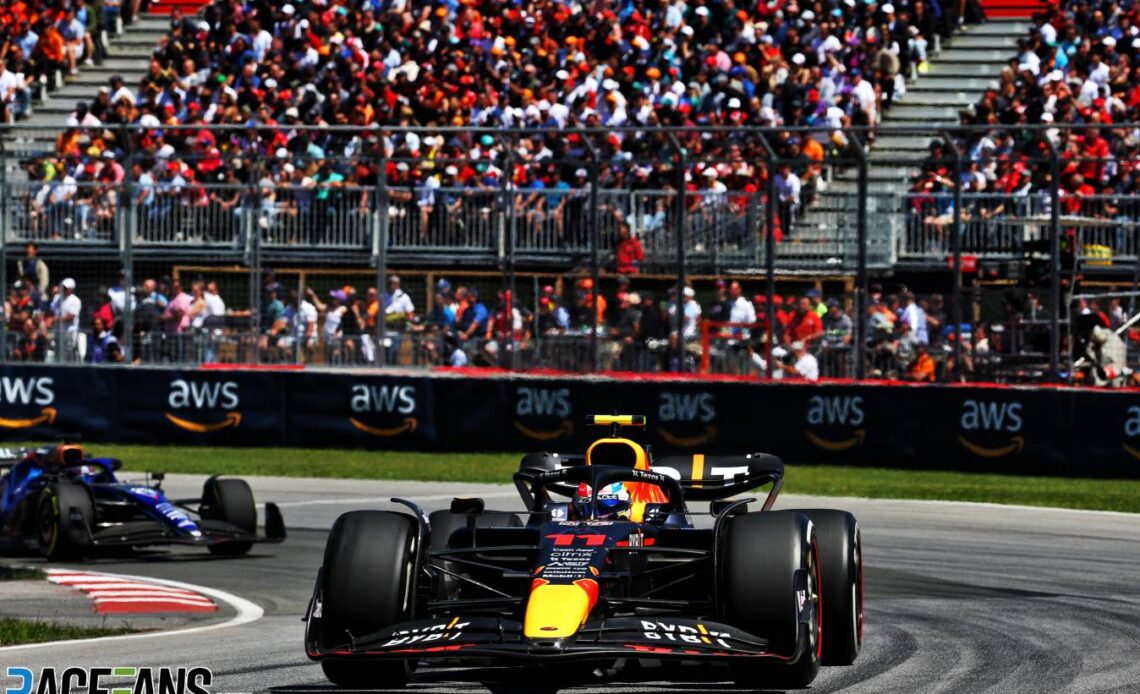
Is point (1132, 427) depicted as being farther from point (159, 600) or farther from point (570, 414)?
point (159, 600)

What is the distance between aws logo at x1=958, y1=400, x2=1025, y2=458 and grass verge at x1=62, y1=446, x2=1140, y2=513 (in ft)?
0.91

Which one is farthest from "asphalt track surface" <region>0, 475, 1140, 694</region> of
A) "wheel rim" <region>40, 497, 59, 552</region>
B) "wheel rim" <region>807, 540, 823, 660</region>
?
"wheel rim" <region>40, 497, 59, 552</region>

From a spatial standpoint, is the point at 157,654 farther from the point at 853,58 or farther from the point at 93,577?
the point at 853,58

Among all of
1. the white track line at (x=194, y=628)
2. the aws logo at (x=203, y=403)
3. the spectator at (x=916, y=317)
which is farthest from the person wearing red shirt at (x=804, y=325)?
the white track line at (x=194, y=628)

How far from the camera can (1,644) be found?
10344 millimetres

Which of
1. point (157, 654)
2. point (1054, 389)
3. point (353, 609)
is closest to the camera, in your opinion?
point (353, 609)

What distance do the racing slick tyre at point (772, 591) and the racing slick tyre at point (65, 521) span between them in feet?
24.5

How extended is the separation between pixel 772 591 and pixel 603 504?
1570 millimetres

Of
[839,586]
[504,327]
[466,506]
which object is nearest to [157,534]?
[466,506]

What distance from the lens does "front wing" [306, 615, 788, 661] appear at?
7902 millimetres

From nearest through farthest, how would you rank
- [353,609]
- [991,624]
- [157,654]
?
[353,609] → [157,654] → [991,624]

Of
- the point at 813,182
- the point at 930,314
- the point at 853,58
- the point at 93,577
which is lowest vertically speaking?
the point at 93,577

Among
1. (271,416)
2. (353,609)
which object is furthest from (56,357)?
(353,609)

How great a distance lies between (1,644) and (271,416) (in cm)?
1411
